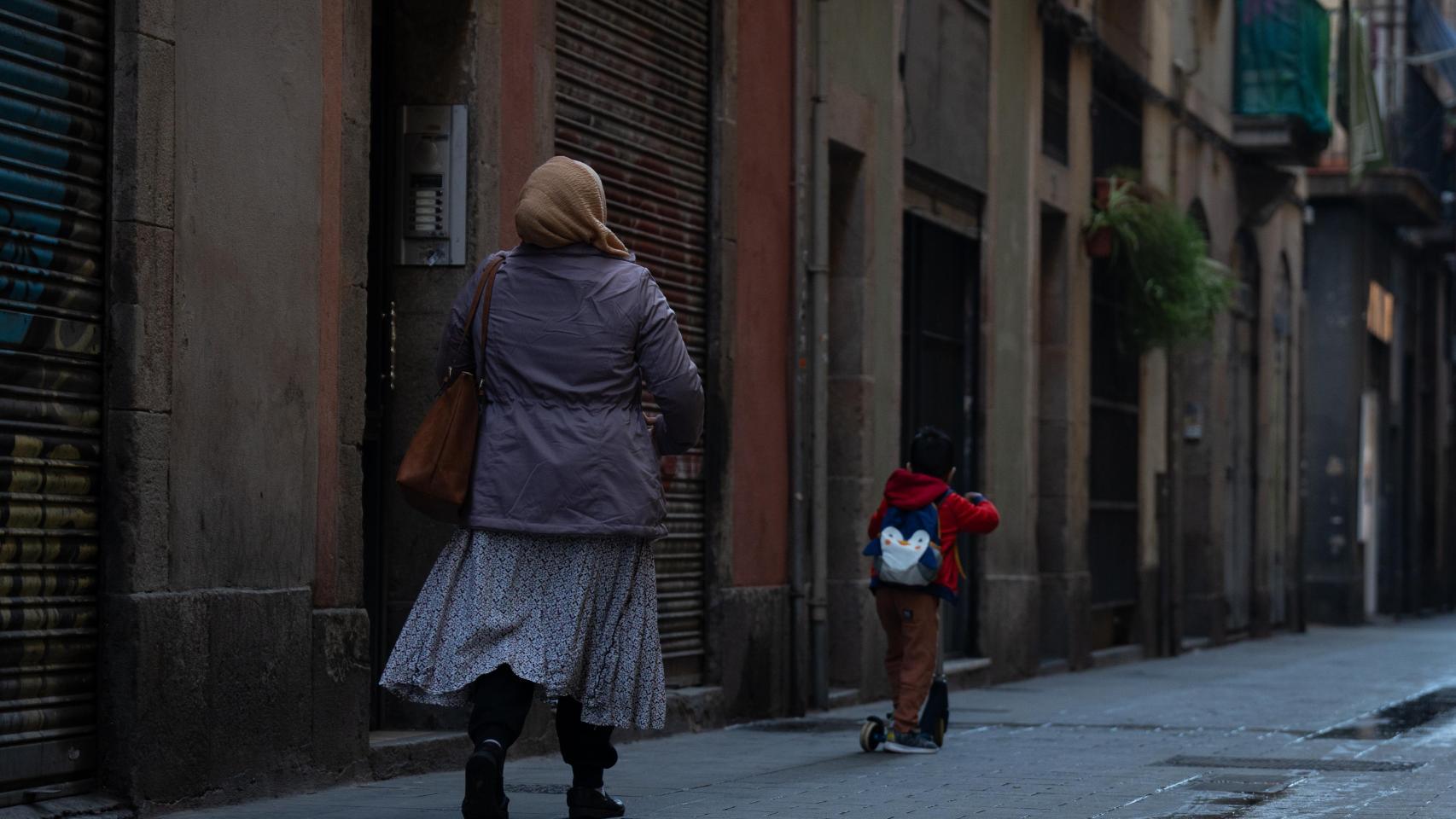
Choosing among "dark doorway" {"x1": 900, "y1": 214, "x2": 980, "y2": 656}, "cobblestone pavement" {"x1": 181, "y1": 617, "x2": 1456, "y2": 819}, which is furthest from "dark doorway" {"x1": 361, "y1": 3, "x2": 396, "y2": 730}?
"dark doorway" {"x1": 900, "y1": 214, "x2": 980, "y2": 656}

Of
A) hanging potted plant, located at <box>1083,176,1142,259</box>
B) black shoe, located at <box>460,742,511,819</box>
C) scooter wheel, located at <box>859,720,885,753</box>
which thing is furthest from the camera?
hanging potted plant, located at <box>1083,176,1142,259</box>

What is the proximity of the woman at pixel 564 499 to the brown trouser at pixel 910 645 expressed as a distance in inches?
127

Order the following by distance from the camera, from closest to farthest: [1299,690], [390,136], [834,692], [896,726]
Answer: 1. [390,136]
2. [896,726]
3. [834,692]
4. [1299,690]

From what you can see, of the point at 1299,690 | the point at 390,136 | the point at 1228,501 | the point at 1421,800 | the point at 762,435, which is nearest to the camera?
the point at 1421,800

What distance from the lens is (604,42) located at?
1057 cm

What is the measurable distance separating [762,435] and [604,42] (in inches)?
98.4

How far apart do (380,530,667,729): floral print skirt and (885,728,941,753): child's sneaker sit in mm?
3244

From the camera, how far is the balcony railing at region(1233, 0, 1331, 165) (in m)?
24.1

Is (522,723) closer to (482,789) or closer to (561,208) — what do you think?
(482,789)

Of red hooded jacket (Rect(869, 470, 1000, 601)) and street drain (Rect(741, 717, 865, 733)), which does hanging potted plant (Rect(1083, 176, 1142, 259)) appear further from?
red hooded jacket (Rect(869, 470, 1000, 601))

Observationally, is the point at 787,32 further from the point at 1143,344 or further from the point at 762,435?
the point at 1143,344

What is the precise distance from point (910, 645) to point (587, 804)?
343 cm

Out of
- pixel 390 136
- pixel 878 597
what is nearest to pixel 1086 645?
pixel 878 597

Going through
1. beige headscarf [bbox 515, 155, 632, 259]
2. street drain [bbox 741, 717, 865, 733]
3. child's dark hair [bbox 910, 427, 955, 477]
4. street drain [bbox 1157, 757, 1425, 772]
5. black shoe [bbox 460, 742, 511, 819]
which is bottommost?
street drain [bbox 741, 717, 865, 733]
